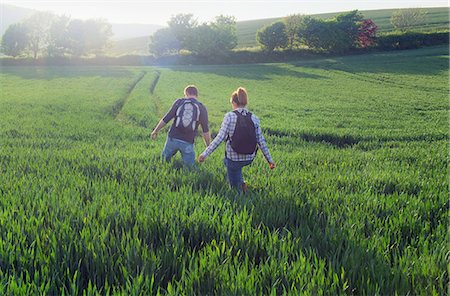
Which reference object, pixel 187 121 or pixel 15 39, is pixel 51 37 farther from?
pixel 187 121

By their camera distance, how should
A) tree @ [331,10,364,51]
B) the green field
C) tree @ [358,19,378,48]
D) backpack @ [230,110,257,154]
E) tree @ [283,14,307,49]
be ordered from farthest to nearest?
the green field
tree @ [283,14,307,49]
tree @ [331,10,364,51]
tree @ [358,19,378,48]
backpack @ [230,110,257,154]

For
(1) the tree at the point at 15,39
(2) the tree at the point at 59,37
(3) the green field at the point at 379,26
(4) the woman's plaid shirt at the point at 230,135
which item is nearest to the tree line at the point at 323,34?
(3) the green field at the point at 379,26

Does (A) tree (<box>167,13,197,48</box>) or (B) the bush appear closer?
(B) the bush

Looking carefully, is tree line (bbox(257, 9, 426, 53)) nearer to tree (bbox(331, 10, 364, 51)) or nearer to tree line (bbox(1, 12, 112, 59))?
tree (bbox(331, 10, 364, 51))

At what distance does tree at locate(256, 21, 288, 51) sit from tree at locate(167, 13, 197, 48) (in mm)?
17951

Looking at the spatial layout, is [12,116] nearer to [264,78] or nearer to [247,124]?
[247,124]

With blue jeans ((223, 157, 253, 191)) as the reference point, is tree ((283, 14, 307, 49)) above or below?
above

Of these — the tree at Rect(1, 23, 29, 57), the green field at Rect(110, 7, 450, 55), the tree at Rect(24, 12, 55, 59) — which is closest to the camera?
the tree at Rect(1, 23, 29, 57)

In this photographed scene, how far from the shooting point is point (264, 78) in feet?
146

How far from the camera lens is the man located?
22.8 feet

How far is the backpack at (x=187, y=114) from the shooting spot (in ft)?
22.7

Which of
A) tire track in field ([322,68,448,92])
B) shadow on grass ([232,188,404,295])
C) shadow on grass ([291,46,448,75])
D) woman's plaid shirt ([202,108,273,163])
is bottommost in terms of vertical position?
shadow on grass ([232,188,404,295])

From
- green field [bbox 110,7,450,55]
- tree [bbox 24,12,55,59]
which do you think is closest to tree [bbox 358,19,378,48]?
green field [bbox 110,7,450,55]

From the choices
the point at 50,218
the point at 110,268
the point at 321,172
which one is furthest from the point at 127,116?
the point at 110,268
